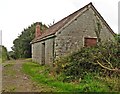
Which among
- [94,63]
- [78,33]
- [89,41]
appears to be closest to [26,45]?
[89,41]

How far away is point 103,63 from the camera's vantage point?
1336cm

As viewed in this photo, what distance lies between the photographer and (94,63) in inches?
528

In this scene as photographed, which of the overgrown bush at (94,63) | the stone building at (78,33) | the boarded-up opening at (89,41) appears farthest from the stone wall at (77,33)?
the overgrown bush at (94,63)

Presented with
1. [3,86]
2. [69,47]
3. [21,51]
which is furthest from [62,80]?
[21,51]

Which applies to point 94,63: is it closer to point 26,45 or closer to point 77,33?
point 77,33

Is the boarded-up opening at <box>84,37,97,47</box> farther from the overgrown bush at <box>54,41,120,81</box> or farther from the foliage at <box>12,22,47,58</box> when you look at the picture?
the foliage at <box>12,22,47,58</box>

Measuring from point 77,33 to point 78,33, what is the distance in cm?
9

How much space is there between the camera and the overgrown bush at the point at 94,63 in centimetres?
1291

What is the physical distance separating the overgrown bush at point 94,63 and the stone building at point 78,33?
4.47m

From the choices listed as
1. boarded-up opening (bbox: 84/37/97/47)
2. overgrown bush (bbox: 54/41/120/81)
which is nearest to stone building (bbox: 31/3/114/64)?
boarded-up opening (bbox: 84/37/97/47)

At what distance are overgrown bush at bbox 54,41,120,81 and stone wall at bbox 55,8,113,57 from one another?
14.4ft

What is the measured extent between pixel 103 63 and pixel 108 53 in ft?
3.06

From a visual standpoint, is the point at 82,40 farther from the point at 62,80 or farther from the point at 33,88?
the point at 33,88

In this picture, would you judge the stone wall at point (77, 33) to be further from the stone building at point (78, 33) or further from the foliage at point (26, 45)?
the foliage at point (26, 45)
